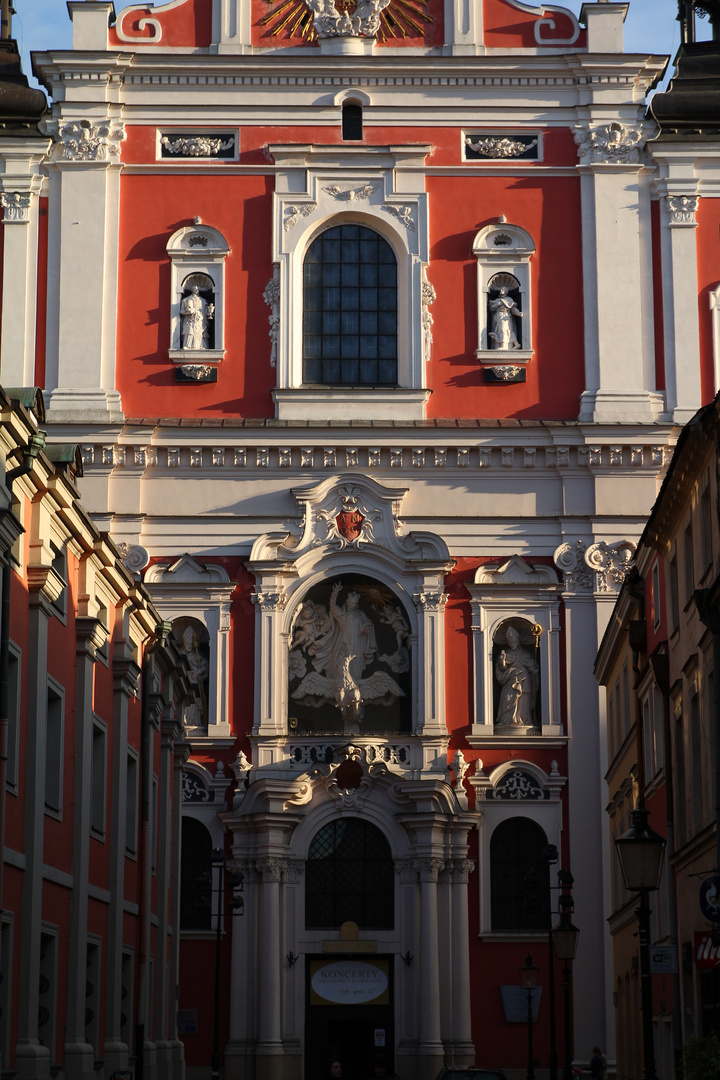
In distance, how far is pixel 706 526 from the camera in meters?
20.8

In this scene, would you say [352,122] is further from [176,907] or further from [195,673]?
[176,907]

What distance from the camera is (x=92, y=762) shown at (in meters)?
22.8

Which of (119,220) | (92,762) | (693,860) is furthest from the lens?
(119,220)

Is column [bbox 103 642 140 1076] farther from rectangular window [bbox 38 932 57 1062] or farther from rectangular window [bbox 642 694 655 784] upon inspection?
rectangular window [bbox 642 694 655 784]

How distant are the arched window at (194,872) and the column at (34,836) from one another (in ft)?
49.8

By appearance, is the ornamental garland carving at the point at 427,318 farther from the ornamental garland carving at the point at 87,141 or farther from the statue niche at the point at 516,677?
the ornamental garland carving at the point at 87,141

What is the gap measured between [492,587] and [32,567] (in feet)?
58.7

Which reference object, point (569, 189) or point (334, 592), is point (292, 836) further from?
point (569, 189)

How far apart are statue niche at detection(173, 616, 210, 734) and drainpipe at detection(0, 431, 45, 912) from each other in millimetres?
17181

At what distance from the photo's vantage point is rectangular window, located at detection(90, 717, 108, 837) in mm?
23250

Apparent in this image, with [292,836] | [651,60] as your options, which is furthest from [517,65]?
[292,836]

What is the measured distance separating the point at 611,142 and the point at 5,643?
2408cm

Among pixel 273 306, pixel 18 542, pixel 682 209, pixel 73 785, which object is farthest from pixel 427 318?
pixel 18 542

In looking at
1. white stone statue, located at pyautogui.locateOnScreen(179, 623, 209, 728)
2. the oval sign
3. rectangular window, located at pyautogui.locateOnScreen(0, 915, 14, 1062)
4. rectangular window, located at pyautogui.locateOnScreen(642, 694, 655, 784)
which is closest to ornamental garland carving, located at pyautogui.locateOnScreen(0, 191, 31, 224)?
white stone statue, located at pyautogui.locateOnScreen(179, 623, 209, 728)
